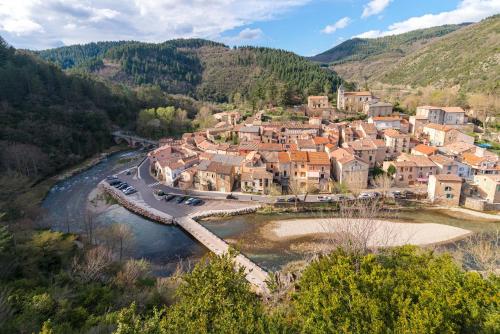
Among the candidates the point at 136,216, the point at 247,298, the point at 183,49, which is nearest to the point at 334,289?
the point at 247,298

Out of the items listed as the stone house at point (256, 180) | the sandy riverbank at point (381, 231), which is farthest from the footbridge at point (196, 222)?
the sandy riverbank at point (381, 231)

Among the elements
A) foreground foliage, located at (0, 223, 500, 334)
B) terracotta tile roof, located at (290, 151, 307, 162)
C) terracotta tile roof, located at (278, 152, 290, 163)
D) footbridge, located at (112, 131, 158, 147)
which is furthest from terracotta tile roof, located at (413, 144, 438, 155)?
footbridge, located at (112, 131, 158, 147)

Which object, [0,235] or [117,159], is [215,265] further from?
[117,159]

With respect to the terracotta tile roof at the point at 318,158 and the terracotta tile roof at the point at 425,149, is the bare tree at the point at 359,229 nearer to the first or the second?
the terracotta tile roof at the point at 318,158

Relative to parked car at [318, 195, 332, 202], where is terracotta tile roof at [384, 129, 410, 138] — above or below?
above

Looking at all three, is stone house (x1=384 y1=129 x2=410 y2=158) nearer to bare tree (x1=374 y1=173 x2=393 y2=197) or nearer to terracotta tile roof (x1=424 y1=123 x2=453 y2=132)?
bare tree (x1=374 y1=173 x2=393 y2=197)

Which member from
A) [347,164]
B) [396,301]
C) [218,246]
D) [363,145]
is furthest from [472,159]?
[396,301]
